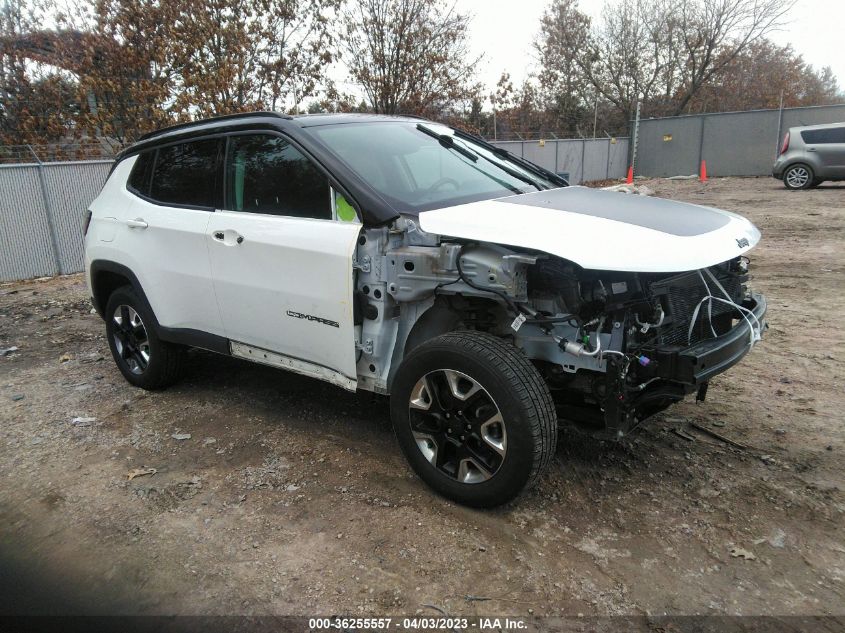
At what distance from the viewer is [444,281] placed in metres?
3.06

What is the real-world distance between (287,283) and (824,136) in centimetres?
1718

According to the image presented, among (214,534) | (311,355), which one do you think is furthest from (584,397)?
(214,534)

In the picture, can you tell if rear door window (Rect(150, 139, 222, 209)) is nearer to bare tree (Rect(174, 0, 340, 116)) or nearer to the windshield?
the windshield

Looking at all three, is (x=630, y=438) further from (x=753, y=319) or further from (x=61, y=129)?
(x=61, y=129)

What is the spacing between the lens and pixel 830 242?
30.9 feet

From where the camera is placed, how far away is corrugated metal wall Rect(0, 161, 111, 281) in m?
10.3

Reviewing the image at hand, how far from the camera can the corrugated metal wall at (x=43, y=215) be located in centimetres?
1027

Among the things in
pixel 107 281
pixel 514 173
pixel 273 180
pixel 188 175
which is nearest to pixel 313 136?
pixel 273 180

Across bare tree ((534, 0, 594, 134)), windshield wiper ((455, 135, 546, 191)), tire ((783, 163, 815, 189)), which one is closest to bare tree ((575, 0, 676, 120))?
bare tree ((534, 0, 594, 134))

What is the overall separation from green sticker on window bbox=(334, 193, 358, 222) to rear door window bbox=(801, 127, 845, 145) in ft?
55.7

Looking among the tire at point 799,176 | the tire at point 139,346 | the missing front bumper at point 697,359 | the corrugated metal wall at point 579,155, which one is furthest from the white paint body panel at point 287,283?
the tire at point 799,176

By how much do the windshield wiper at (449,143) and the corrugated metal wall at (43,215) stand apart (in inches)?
350

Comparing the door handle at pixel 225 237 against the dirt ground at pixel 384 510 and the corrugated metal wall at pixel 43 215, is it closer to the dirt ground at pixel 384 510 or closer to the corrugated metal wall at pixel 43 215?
the dirt ground at pixel 384 510

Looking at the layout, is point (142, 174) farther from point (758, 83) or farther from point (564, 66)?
point (758, 83)
